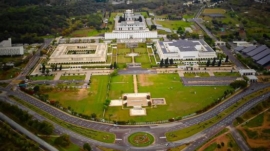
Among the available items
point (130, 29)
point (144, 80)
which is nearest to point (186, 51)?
point (144, 80)

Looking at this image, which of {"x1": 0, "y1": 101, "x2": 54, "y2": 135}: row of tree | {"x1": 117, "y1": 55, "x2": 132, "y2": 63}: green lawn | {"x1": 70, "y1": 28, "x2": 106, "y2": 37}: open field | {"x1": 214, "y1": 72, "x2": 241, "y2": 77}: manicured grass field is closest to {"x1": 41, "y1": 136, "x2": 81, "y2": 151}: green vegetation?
{"x1": 0, "y1": 101, "x2": 54, "y2": 135}: row of tree

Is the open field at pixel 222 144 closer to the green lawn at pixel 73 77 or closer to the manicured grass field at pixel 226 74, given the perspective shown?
the manicured grass field at pixel 226 74

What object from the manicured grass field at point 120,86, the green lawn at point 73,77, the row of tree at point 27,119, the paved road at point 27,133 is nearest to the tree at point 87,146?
the paved road at point 27,133

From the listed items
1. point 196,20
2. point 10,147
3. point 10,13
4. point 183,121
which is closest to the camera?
point 10,147

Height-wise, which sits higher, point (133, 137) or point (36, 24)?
point (36, 24)

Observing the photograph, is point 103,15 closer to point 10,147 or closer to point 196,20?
point 196,20

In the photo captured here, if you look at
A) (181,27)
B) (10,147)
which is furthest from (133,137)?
(181,27)
